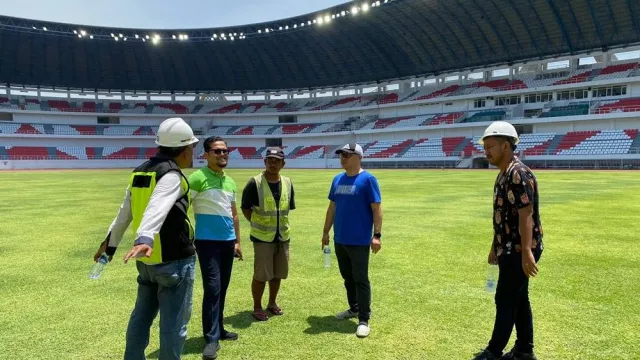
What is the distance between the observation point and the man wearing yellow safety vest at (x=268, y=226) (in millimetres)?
5047

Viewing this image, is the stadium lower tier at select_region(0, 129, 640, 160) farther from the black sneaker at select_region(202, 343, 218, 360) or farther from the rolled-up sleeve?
the rolled-up sleeve

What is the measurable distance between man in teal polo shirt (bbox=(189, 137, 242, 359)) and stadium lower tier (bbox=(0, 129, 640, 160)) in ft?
150

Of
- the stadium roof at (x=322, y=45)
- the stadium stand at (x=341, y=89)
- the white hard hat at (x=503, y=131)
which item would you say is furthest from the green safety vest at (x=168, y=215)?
the stadium roof at (x=322, y=45)

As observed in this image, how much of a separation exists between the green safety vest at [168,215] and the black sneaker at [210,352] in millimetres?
1310

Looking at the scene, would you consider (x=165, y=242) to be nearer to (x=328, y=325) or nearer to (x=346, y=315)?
(x=328, y=325)

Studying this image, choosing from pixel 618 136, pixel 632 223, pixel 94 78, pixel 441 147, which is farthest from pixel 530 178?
pixel 94 78

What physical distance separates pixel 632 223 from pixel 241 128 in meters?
70.3

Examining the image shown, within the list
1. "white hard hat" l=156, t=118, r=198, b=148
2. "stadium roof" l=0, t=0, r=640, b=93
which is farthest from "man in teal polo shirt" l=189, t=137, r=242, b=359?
"stadium roof" l=0, t=0, r=640, b=93

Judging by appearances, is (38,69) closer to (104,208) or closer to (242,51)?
(242,51)

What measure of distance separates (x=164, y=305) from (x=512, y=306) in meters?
3.06

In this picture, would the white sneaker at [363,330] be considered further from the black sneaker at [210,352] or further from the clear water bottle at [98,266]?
the clear water bottle at [98,266]

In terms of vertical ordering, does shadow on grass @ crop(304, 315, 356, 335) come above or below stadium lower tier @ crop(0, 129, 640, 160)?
below

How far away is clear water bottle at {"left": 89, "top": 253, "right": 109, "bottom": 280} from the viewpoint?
3182mm

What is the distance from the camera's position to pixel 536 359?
3.93m
